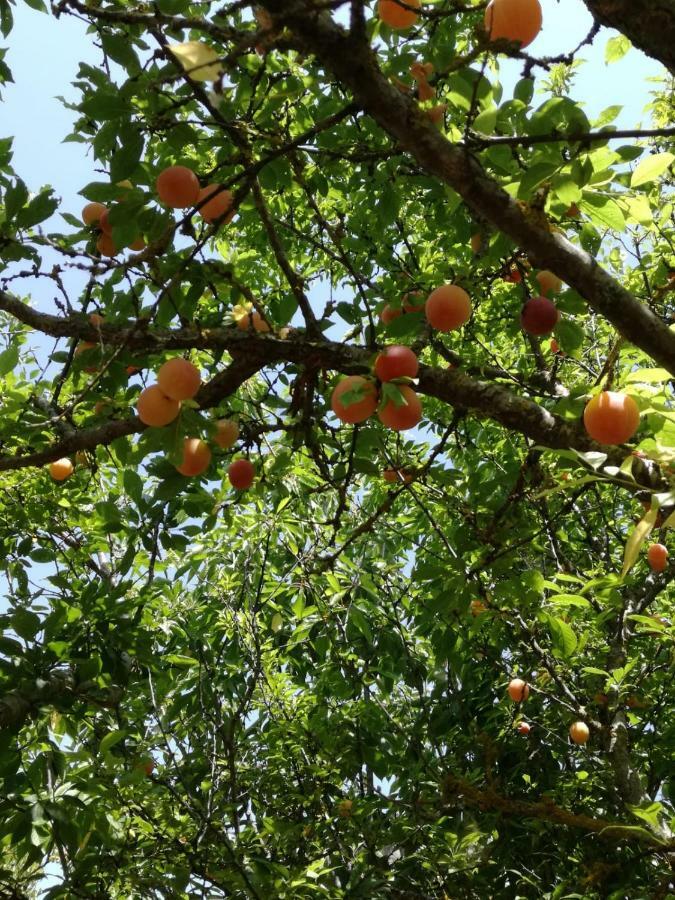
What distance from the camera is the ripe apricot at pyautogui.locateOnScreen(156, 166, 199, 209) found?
6.88 ft

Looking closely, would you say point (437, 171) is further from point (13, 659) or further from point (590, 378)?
point (590, 378)

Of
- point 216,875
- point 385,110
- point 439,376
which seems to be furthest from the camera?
point 216,875

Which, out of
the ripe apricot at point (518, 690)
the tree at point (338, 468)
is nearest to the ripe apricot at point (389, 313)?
the tree at point (338, 468)

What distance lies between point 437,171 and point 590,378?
112 inches

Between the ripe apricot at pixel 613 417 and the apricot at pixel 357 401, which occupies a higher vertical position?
the apricot at pixel 357 401

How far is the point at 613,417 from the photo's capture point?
1.71 m

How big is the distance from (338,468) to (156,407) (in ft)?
2.81

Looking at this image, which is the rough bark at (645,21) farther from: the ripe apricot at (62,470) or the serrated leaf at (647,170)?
the ripe apricot at (62,470)

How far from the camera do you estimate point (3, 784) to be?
2213mm

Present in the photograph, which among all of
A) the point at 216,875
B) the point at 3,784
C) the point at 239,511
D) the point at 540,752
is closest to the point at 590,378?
the point at 239,511

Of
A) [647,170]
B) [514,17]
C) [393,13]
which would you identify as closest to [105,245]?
[393,13]

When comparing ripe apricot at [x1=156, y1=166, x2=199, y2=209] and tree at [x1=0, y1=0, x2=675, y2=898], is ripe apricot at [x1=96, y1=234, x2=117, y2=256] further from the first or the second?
ripe apricot at [x1=156, y1=166, x2=199, y2=209]

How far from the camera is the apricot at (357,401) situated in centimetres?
186

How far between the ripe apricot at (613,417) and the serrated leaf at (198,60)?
1.15 m
